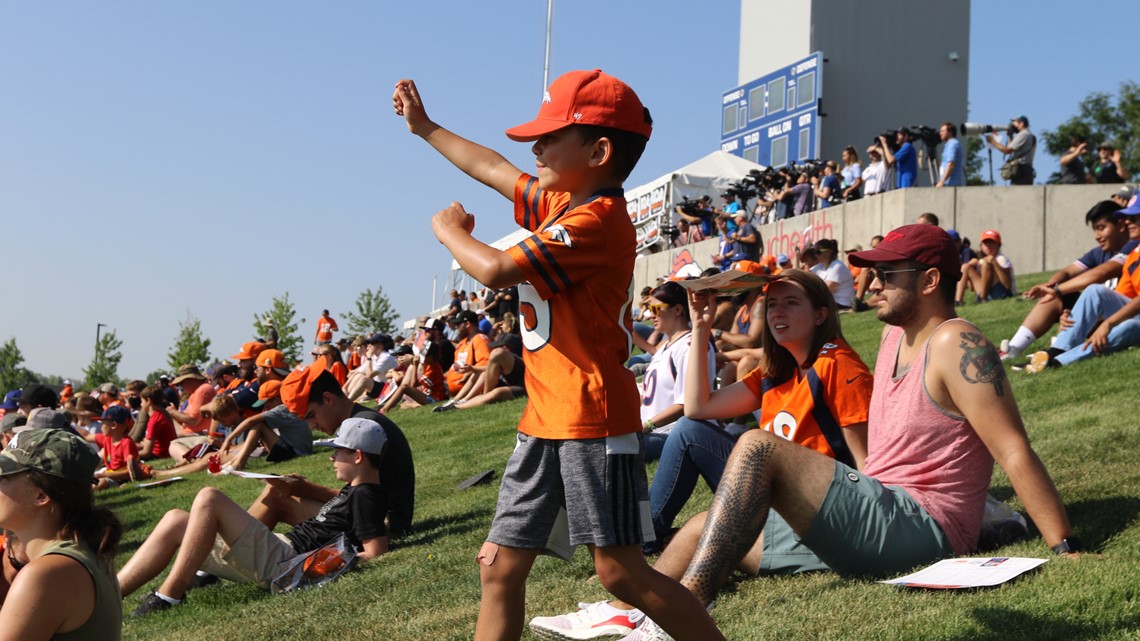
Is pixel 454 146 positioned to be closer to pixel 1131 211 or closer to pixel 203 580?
pixel 203 580

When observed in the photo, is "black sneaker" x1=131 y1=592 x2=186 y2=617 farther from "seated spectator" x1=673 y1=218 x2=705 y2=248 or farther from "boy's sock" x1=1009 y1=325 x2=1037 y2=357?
"seated spectator" x1=673 y1=218 x2=705 y2=248

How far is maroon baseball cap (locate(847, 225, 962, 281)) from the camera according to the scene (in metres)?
4.43

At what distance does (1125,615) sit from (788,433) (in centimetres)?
184

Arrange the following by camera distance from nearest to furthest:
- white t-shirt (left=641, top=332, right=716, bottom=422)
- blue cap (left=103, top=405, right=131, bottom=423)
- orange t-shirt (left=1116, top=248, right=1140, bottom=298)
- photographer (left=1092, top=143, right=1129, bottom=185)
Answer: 1. white t-shirt (left=641, top=332, right=716, bottom=422)
2. orange t-shirt (left=1116, top=248, right=1140, bottom=298)
3. blue cap (left=103, top=405, right=131, bottom=423)
4. photographer (left=1092, top=143, right=1129, bottom=185)

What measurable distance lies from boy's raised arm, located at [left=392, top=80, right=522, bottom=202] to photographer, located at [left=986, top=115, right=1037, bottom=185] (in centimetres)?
2038

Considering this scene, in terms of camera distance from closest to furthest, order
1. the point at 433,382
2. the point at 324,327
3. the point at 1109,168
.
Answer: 1. the point at 433,382
2. the point at 1109,168
3. the point at 324,327

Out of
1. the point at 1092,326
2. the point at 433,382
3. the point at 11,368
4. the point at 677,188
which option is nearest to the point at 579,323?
the point at 1092,326

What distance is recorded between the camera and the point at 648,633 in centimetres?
388

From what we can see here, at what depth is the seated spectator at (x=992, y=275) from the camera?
15.6 meters

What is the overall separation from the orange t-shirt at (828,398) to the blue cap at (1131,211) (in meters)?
5.82

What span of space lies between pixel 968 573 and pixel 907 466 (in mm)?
499

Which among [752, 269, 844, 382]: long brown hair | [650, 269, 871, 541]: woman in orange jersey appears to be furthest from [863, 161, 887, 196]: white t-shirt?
[752, 269, 844, 382]: long brown hair

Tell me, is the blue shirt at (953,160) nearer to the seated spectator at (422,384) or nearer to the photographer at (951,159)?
the photographer at (951,159)

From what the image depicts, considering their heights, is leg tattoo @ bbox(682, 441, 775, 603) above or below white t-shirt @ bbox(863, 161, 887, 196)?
below
